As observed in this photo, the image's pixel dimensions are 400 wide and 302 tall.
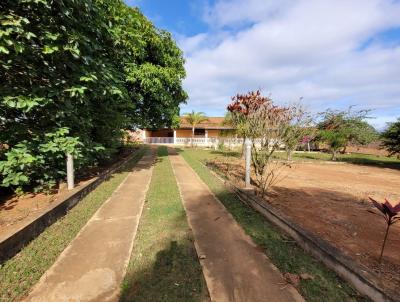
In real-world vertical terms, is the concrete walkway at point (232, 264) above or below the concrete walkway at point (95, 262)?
above

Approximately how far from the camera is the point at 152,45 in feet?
44.8

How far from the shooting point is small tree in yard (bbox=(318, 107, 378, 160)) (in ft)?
64.7

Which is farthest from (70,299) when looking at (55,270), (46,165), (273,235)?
(46,165)

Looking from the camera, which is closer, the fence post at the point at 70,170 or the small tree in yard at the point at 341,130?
the fence post at the point at 70,170

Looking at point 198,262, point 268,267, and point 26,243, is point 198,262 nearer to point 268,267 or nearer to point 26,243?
point 268,267

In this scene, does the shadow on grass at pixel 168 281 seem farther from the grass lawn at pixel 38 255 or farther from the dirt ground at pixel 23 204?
the dirt ground at pixel 23 204

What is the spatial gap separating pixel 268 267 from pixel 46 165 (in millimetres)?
A: 5338

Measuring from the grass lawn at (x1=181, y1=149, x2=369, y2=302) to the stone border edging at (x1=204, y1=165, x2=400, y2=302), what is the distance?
8cm

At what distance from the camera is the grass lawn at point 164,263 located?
8.71 feet

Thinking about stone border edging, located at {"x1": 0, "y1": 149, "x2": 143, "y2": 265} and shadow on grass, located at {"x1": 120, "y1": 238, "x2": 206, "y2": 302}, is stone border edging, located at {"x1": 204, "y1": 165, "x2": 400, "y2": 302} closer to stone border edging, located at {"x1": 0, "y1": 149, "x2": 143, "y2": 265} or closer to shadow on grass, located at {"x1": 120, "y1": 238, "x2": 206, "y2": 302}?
shadow on grass, located at {"x1": 120, "y1": 238, "x2": 206, "y2": 302}

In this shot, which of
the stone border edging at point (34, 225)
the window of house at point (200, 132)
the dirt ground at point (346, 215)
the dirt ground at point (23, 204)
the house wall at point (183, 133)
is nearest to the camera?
the stone border edging at point (34, 225)

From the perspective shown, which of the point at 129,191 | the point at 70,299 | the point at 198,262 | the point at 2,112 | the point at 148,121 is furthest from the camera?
the point at 148,121

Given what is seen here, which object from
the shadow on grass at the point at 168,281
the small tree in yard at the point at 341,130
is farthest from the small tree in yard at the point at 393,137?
the shadow on grass at the point at 168,281

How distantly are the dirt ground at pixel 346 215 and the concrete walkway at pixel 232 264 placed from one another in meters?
1.32
